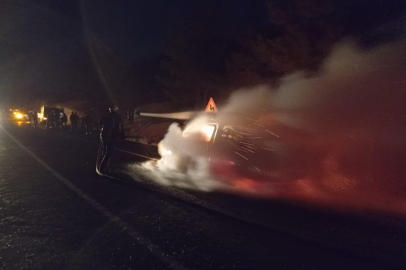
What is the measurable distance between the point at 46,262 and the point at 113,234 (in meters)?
1.07

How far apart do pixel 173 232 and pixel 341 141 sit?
223 inches

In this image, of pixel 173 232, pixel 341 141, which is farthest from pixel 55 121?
pixel 173 232

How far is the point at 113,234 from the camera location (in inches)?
204

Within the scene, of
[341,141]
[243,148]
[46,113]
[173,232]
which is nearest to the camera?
[173,232]

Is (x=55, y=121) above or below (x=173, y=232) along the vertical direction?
above

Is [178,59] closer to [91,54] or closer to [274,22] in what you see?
[274,22]

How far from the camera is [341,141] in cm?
941

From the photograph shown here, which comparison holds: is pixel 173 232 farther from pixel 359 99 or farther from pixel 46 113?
pixel 46 113

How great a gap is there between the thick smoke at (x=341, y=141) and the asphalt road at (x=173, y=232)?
1421 mm

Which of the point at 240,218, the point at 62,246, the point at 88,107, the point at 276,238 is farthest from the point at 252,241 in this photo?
the point at 88,107

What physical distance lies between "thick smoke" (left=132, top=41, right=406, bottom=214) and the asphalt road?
142cm

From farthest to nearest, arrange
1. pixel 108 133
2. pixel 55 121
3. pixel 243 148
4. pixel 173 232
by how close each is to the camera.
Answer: pixel 55 121 → pixel 108 133 → pixel 243 148 → pixel 173 232

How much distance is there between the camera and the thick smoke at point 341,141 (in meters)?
8.53

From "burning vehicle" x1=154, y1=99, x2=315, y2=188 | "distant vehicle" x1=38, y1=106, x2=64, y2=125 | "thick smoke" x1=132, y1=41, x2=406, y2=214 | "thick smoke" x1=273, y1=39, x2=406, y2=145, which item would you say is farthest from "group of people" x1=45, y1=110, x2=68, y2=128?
"thick smoke" x1=273, y1=39, x2=406, y2=145
